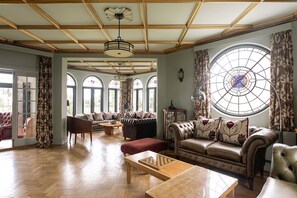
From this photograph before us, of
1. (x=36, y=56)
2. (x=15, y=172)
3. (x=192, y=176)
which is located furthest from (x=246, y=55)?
(x=36, y=56)

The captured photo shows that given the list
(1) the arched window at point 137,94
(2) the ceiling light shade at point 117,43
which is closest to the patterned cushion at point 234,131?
(2) the ceiling light shade at point 117,43

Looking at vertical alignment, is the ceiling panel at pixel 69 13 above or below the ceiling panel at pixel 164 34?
below

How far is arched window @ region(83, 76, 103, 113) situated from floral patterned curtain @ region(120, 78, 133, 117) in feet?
3.84

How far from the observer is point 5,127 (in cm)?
558

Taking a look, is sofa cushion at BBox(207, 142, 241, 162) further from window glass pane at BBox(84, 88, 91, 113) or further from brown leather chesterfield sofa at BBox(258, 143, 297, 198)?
window glass pane at BBox(84, 88, 91, 113)

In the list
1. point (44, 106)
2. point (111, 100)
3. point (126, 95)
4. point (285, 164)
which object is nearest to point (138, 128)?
point (44, 106)

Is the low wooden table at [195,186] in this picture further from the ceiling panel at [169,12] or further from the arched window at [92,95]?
the arched window at [92,95]

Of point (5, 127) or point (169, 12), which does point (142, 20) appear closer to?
point (169, 12)

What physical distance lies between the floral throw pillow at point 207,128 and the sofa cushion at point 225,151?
15.7 inches

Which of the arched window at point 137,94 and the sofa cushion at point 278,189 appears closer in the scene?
the sofa cushion at point 278,189

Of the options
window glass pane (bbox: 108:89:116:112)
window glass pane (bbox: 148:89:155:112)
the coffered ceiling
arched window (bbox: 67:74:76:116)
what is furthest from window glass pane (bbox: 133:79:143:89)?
the coffered ceiling

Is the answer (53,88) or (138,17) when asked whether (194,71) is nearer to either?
(138,17)

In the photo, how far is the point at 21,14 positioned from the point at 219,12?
3539 mm

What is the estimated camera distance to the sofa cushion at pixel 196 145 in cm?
318
